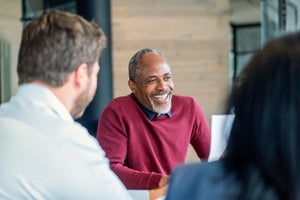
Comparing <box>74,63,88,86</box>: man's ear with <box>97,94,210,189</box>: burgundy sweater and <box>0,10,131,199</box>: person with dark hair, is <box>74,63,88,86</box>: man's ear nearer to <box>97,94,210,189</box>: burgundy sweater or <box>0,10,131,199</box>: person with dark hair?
<box>0,10,131,199</box>: person with dark hair

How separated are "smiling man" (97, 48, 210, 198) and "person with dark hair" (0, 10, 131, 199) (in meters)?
0.56

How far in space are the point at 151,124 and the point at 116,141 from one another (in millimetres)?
181

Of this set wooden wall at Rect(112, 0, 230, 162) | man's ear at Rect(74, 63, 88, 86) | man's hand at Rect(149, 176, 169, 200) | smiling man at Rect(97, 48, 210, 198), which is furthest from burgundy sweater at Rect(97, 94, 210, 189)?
wooden wall at Rect(112, 0, 230, 162)

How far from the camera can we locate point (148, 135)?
1.98m

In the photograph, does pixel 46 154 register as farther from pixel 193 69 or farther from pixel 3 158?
pixel 193 69

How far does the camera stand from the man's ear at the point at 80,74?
4.31 ft

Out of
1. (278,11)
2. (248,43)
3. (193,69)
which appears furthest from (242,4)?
(193,69)

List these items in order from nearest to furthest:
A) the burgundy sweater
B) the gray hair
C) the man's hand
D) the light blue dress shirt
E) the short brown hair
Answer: the light blue dress shirt < the short brown hair < the man's hand < the burgundy sweater < the gray hair

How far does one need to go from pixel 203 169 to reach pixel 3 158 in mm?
543

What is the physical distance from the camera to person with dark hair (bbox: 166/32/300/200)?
731 mm

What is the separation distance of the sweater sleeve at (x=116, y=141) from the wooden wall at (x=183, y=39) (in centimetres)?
208

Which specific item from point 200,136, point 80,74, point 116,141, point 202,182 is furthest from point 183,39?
point 202,182

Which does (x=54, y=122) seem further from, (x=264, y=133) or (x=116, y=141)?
(x=116, y=141)

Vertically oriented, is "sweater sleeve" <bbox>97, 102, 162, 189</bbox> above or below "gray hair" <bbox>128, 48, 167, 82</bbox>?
below
